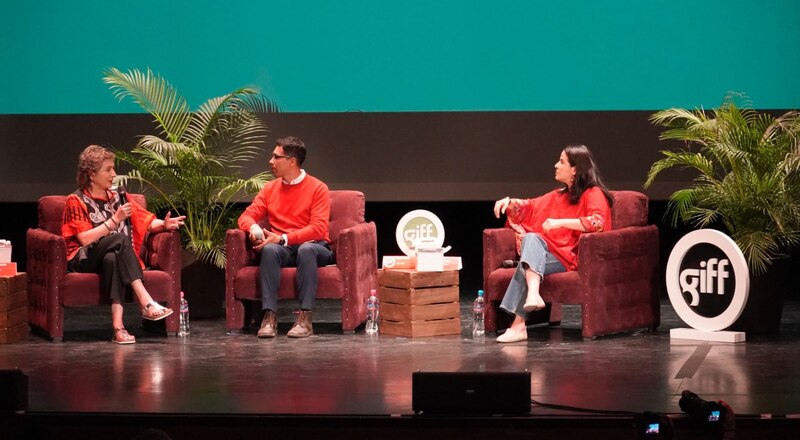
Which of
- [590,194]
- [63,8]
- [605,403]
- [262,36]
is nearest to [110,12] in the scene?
[63,8]

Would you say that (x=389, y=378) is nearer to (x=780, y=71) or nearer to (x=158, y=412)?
(x=158, y=412)

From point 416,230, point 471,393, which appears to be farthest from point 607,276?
point 471,393

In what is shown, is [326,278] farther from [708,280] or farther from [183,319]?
[708,280]

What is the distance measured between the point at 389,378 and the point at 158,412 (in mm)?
1211

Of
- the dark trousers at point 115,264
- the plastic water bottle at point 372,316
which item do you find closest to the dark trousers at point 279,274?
the plastic water bottle at point 372,316

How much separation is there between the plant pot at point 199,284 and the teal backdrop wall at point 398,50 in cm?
160

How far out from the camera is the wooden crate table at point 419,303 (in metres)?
6.61

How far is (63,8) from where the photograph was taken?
855cm

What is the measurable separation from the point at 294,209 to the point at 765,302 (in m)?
2.74

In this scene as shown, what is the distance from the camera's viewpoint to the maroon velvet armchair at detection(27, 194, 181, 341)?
641 centimetres

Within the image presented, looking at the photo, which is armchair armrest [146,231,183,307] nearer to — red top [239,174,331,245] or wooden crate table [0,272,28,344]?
red top [239,174,331,245]

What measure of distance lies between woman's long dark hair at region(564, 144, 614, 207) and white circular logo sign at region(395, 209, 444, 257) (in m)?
0.84

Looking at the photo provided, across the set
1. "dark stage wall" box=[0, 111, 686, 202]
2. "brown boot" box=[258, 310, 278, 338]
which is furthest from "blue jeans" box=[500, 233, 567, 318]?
"dark stage wall" box=[0, 111, 686, 202]

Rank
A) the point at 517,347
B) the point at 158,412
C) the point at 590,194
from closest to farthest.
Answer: the point at 158,412 < the point at 517,347 < the point at 590,194
